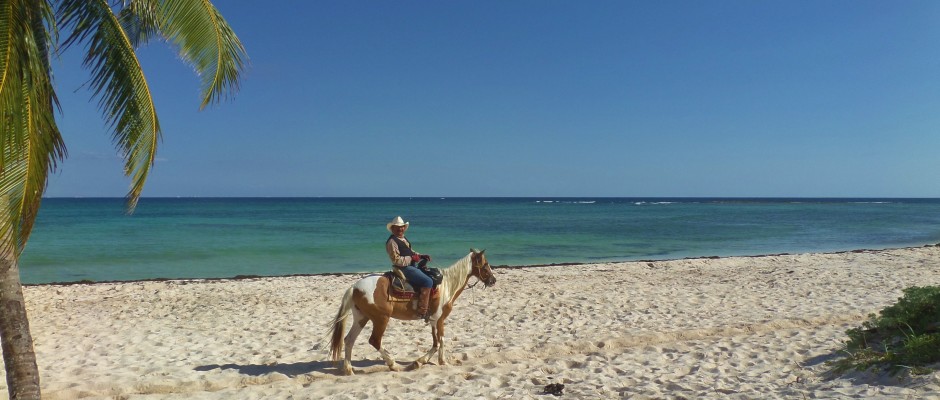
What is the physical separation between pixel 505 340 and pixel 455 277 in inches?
70.4

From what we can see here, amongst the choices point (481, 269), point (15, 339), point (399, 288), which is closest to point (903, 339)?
point (481, 269)

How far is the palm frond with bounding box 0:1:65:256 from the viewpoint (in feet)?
12.3

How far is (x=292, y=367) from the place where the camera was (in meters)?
7.43

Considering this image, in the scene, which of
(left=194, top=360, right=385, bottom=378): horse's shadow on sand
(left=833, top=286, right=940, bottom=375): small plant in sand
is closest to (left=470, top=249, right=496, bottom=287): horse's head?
(left=194, top=360, right=385, bottom=378): horse's shadow on sand

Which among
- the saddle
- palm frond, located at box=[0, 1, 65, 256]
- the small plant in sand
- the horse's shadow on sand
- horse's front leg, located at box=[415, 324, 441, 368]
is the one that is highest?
palm frond, located at box=[0, 1, 65, 256]

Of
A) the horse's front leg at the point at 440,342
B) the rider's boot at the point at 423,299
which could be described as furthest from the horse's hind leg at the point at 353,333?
the horse's front leg at the point at 440,342

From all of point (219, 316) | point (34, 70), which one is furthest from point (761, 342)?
point (219, 316)

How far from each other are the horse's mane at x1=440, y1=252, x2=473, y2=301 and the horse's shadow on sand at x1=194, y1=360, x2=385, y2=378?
1.33 metres

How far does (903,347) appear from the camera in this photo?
5.64 metres

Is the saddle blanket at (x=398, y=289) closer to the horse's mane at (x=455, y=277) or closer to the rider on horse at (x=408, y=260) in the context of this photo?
the rider on horse at (x=408, y=260)

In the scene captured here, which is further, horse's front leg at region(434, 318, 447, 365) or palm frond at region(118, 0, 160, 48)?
horse's front leg at region(434, 318, 447, 365)

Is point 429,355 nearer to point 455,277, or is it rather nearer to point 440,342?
point 440,342

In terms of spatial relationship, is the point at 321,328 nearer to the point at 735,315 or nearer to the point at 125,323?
the point at 125,323

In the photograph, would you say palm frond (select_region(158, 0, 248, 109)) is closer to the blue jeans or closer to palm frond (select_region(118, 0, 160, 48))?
palm frond (select_region(118, 0, 160, 48))
